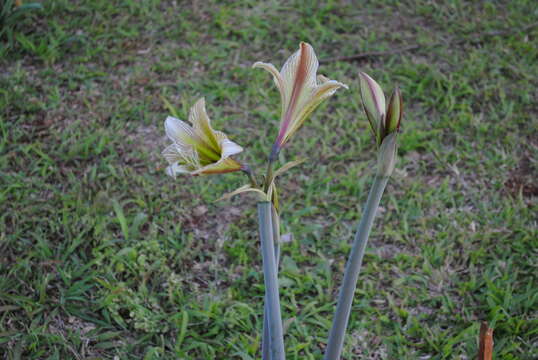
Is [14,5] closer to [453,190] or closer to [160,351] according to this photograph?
[160,351]

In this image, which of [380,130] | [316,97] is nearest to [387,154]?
[380,130]

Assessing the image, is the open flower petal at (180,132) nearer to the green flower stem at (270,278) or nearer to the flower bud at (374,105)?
the green flower stem at (270,278)

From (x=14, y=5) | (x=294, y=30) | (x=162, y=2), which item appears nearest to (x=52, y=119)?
(x=14, y=5)

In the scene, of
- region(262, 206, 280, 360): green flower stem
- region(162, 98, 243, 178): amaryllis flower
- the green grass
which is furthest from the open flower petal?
the green grass

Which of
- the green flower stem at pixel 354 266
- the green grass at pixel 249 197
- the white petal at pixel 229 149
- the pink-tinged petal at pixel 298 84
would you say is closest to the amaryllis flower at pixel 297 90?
the pink-tinged petal at pixel 298 84

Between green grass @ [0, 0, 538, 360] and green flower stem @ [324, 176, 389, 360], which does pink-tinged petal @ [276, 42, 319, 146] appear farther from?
green grass @ [0, 0, 538, 360]
